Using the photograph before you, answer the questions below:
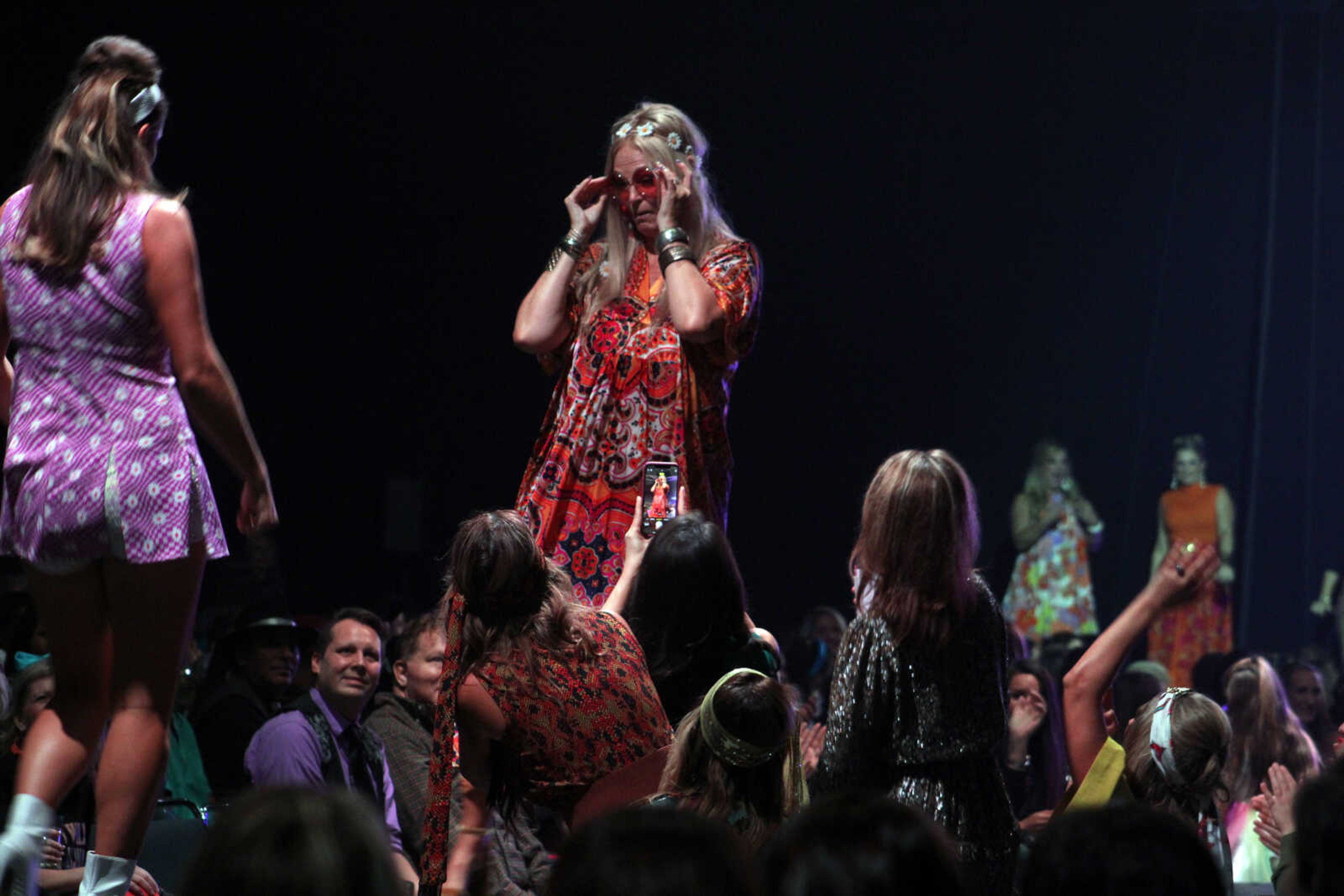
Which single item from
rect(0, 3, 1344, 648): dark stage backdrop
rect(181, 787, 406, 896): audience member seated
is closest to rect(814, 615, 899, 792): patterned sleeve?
rect(181, 787, 406, 896): audience member seated

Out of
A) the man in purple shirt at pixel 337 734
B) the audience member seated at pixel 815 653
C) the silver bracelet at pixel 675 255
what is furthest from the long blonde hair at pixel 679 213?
the audience member seated at pixel 815 653

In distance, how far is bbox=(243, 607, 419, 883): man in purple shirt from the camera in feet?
12.8

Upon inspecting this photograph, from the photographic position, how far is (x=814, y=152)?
1068 cm

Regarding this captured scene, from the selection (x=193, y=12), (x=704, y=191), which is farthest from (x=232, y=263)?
(x=704, y=191)

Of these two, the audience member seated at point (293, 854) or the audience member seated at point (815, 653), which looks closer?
the audience member seated at point (293, 854)

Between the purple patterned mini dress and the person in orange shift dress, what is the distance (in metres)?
7.38

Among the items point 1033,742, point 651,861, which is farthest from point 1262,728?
point 651,861

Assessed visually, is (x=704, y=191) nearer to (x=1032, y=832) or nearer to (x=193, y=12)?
(x=1032, y=832)

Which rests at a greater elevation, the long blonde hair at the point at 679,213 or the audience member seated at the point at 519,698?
the long blonde hair at the point at 679,213

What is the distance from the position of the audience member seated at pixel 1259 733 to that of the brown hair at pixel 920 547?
78.4 inches

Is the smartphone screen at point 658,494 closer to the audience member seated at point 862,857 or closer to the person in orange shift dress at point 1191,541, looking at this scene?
the audience member seated at point 862,857

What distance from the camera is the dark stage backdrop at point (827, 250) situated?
9.30m

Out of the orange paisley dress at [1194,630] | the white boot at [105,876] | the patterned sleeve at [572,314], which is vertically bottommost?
the orange paisley dress at [1194,630]

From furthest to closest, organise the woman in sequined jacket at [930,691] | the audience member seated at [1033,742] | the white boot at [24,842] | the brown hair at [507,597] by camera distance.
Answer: the audience member seated at [1033,742], the brown hair at [507,597], the woman in sequined jacket at [930,691], the white boot at [24,842]
